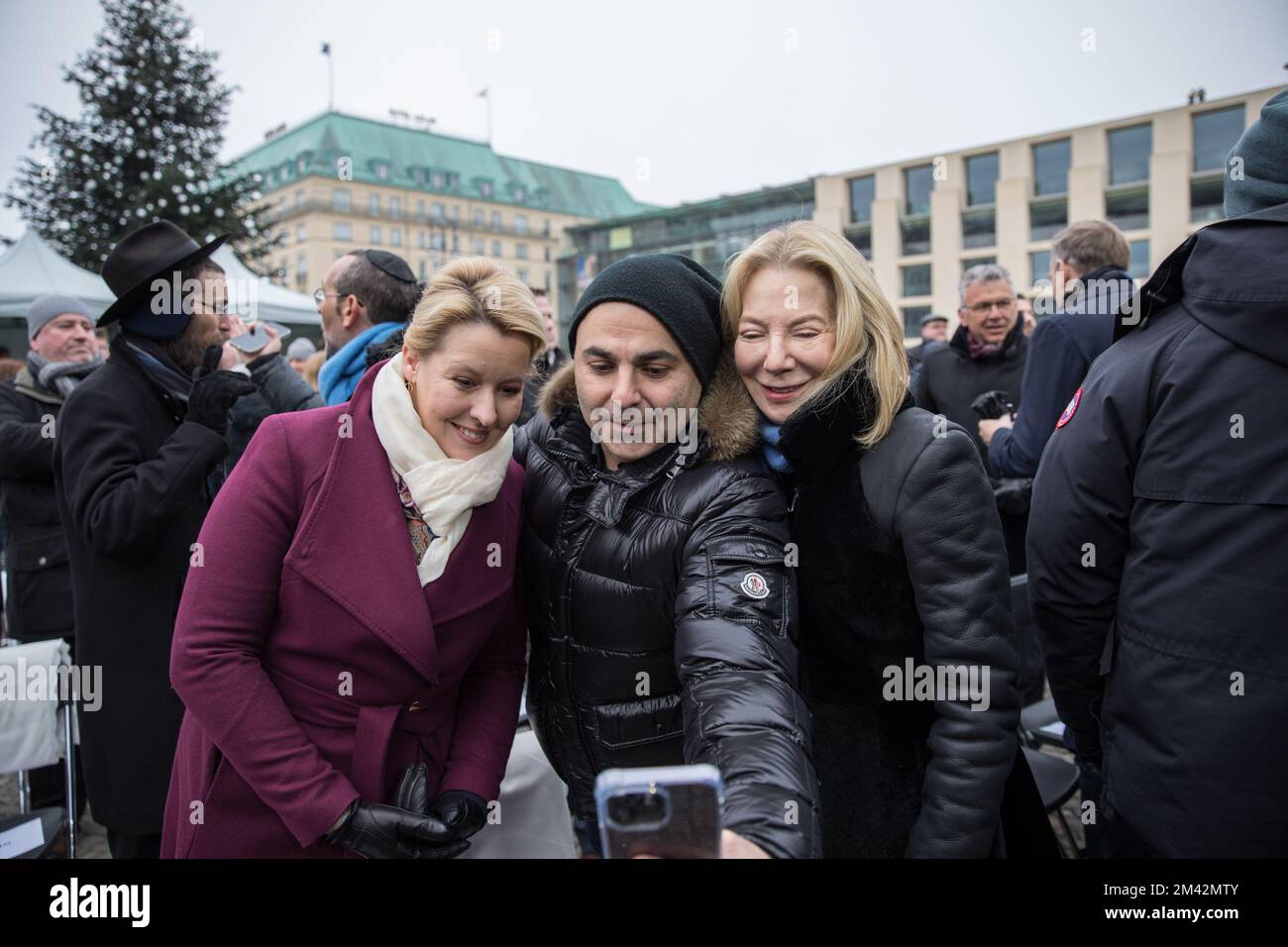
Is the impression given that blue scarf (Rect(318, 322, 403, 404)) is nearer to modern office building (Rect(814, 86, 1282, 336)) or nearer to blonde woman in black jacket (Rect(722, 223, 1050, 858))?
blonde woman in black jacket (Rect(722, 223, 1050, 858))

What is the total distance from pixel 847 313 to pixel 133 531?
2.16m

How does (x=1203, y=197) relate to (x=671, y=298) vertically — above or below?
above

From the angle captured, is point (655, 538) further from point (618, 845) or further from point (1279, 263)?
point (1279, 263)

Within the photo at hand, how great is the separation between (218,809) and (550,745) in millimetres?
765

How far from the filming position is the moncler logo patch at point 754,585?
152cm

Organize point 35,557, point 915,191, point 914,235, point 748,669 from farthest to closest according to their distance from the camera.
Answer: point 915,191, point 914,235, point 35,557, point 748,669

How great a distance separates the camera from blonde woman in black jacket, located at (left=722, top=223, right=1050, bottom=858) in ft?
5.19

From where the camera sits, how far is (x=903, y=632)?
170 cm

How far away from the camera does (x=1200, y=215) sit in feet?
155

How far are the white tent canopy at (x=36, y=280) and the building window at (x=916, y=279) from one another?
5524cm

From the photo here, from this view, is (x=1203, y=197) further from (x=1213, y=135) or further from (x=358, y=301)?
(x=358, y=301)

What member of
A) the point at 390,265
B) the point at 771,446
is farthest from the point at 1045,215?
the point at 771,446

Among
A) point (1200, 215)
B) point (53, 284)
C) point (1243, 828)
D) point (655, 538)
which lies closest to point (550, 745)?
point (655, 538)

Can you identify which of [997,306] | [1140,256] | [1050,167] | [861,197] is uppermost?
A: [861,197]
